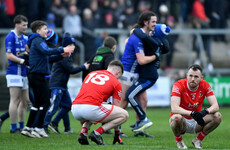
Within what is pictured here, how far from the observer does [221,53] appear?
21.0m

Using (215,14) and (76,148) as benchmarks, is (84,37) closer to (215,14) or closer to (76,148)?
(215,14)

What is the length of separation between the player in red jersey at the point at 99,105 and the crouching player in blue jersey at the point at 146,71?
7.21ft

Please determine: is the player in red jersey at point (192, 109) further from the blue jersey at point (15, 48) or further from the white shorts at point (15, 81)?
the blue jersey at point (15, 48)

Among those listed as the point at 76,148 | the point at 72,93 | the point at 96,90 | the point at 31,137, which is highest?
the point at 96,90

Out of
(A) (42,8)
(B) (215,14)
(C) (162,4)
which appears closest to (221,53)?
(B) (215,14)

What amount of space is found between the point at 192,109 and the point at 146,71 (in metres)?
2.49

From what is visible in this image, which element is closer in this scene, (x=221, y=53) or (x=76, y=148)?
(x=76, y=148)

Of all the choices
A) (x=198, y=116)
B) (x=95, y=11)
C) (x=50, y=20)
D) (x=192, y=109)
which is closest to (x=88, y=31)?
(x=95, y=11)

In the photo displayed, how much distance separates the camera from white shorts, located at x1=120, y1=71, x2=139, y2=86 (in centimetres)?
1071

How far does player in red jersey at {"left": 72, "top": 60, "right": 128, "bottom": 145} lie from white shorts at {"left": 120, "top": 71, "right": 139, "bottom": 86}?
2442mm

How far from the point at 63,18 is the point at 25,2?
4.88 feet

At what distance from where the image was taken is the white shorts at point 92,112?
314 inches

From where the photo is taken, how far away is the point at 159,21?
1941 centimetres

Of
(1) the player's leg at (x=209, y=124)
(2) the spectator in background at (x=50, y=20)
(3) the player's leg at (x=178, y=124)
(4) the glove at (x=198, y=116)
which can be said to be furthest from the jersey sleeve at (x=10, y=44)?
(2) the spectator in background at (x=50, y=20)
